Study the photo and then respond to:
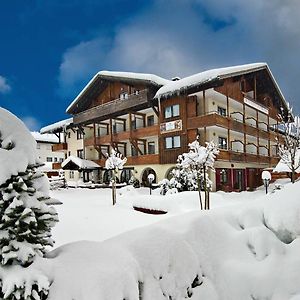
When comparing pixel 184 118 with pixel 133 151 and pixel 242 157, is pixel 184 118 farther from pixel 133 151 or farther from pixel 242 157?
pixel 133 151

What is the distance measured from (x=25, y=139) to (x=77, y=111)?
1287 inches

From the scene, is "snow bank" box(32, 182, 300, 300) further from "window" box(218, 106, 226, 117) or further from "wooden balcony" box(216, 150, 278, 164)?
"window" box(218, 106, 226, 117)

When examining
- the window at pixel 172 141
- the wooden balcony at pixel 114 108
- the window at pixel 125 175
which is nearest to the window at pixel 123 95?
the wooden balcony at pixel 114 108

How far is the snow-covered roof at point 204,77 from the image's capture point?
Answer: 2217 cm

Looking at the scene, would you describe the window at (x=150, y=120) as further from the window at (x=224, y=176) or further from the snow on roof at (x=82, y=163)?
the window at (x=224, y=176)

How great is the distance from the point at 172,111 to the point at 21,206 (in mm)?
23677

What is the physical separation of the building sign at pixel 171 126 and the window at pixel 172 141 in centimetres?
66

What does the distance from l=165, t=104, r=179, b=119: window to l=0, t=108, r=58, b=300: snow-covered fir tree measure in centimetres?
2294

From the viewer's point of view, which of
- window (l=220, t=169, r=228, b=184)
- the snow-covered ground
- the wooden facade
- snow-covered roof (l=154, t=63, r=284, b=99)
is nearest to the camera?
the snow-covered ground

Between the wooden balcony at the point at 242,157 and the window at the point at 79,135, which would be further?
the window at the point at 79,135

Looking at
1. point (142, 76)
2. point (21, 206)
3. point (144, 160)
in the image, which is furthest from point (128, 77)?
point (21, 206)

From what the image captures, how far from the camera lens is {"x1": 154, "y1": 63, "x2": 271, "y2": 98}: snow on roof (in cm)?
2218

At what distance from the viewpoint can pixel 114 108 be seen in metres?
29.5

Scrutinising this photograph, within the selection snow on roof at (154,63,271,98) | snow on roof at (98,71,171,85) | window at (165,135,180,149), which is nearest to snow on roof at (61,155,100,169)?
snow on roof at (98,71,171,85)
